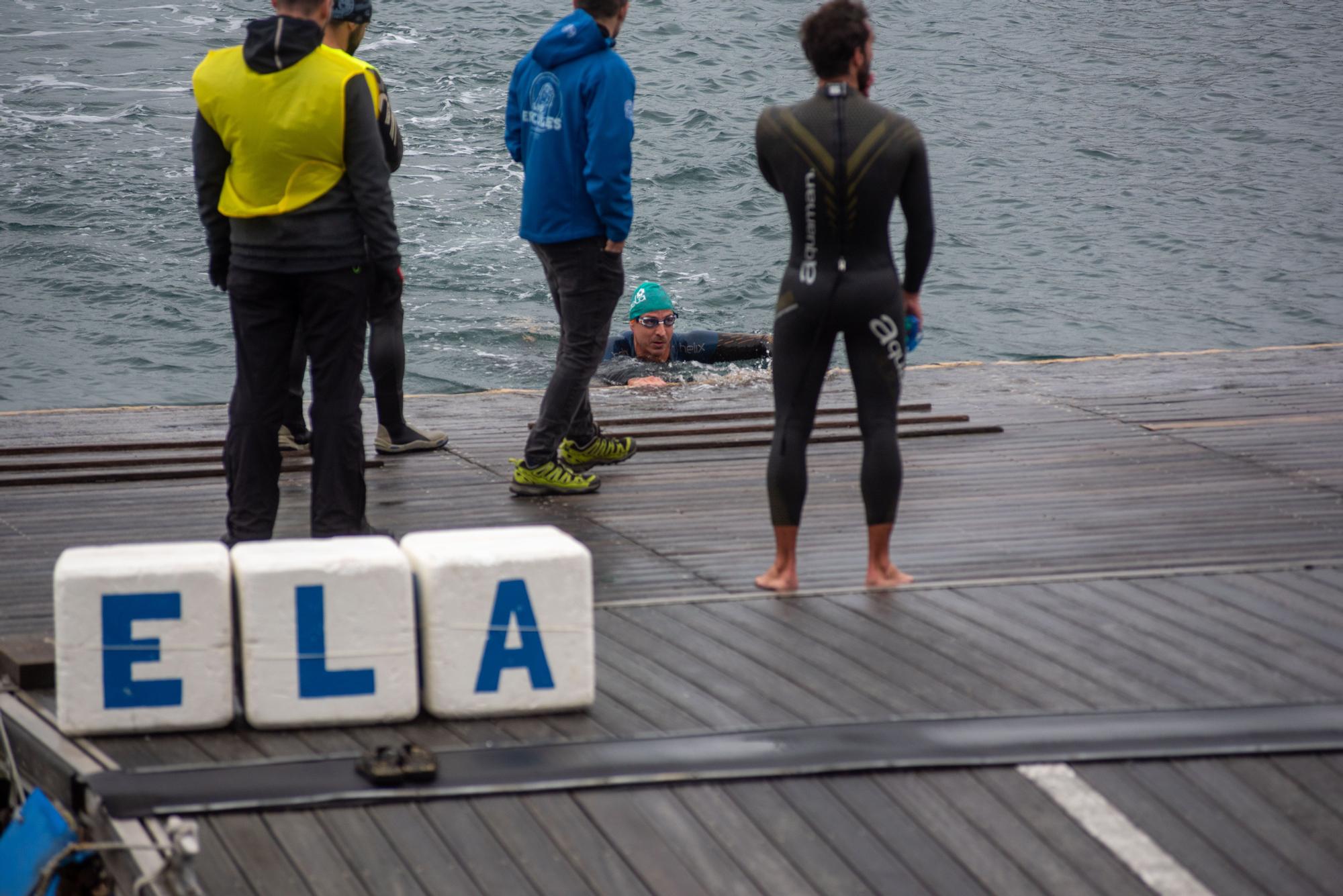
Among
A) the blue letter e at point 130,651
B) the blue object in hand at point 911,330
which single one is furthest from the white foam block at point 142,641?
the blue object in hand at point 911,330

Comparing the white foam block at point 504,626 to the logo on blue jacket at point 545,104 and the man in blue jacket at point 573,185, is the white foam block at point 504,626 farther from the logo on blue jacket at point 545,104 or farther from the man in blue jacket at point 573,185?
the logo on blue jacket at point 545,104

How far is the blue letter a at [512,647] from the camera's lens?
3891 millimetres

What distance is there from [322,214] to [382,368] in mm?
1925

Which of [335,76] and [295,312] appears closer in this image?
[335,76]

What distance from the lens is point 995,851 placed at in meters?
3.44

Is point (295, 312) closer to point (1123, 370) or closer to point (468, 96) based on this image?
point (1123, 370)

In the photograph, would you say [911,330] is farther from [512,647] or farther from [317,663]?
[317,663]

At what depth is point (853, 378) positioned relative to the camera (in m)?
4.72

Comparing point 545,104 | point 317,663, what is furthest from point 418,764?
point 545,104

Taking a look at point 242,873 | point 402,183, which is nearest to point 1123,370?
point 242,873

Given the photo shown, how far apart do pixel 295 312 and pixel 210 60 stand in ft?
2.89

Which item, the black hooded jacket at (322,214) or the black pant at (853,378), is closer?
the black pant at (853,378)

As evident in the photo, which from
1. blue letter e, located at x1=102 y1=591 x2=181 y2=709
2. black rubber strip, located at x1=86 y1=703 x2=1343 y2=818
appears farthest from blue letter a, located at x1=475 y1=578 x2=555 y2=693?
blue letter e, located at x1=102 y1=591 x2=181 y2=709

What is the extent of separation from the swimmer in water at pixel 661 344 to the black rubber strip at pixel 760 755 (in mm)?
5646
